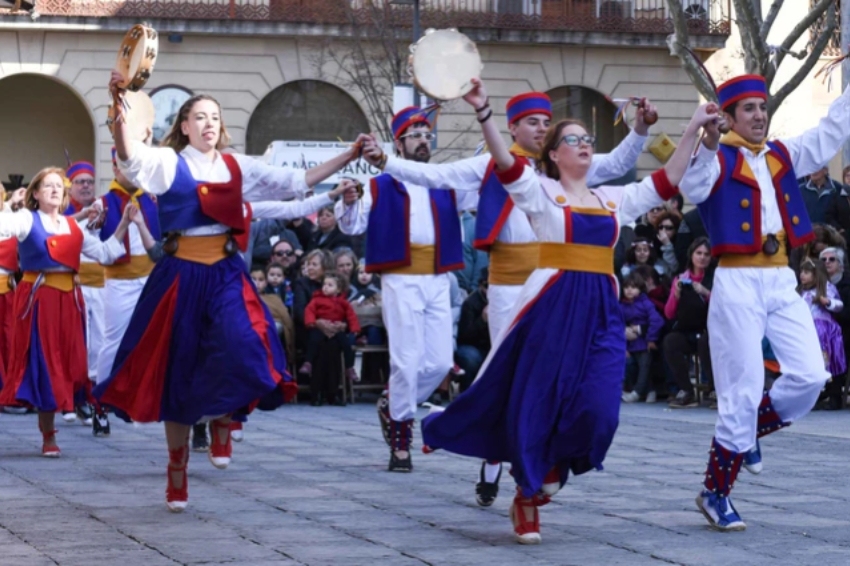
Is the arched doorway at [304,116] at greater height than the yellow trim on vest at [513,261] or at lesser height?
greater

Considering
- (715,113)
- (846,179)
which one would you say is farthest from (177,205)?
(846,179)

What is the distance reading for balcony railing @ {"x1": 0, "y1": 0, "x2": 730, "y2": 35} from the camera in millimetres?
29844

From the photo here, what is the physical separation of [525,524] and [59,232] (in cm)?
562

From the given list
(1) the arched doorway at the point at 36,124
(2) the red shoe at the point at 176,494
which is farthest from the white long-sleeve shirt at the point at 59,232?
(1) the arched doorway at the point at 36,124

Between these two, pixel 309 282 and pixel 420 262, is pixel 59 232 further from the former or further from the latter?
pixel 309 282

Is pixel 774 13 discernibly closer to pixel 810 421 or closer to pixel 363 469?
pixel 810 421

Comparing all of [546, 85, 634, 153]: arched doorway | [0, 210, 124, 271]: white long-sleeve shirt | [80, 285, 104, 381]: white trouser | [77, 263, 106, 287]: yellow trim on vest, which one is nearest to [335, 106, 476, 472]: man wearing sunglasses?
[0, 210, 124, 271]: white long-sleeve shirt

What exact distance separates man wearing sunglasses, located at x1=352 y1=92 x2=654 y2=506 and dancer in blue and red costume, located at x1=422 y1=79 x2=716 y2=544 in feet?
2.23

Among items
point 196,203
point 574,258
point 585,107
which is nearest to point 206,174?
point 196,203

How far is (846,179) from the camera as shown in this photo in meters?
17.4

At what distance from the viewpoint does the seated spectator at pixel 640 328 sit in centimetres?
1580

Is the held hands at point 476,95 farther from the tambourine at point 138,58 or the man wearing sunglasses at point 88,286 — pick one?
the man wearing sunglasses at point 88,286

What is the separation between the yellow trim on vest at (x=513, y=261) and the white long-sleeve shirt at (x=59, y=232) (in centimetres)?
315

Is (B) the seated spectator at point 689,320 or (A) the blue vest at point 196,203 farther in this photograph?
(B) the seated spectator at point 689,320
